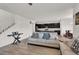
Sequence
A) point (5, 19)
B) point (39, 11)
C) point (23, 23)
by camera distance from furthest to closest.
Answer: point (23, 23) < point (39, 11) < point (5, 19)

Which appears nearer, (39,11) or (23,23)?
(39,11)

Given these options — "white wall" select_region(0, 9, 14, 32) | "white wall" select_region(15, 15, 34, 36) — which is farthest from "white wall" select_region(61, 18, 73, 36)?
"white wall" select_region(0, 9, 14, 32)

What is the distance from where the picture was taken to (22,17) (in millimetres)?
2846

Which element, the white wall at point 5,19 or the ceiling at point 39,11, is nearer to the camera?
the white wall at point 5,19

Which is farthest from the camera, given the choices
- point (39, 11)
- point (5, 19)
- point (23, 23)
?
point (23, 23)

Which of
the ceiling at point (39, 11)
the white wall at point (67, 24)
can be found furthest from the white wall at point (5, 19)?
the white wall at point (67, 24)

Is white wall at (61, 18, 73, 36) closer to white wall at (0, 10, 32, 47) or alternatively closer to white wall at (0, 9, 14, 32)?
white wall at (0, 10, 32, 47)

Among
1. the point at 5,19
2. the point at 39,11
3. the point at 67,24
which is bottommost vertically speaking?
the point at 67,24

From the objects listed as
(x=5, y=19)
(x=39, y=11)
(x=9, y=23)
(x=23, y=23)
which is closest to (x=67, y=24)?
(x=39, y=11)

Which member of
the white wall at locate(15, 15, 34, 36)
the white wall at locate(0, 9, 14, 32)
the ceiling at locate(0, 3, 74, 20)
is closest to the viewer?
the white wall at locate(0, 9, 14, 32)

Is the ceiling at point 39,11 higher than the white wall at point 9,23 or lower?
higher

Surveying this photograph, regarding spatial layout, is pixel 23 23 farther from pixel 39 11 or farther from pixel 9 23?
pixel 39 11

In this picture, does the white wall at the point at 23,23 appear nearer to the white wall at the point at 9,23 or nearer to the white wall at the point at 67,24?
the white wall at the point at 9,23

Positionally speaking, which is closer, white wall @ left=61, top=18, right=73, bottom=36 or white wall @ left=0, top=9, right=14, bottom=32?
white wall @ left=0, top=9, right=14, bottom=32
